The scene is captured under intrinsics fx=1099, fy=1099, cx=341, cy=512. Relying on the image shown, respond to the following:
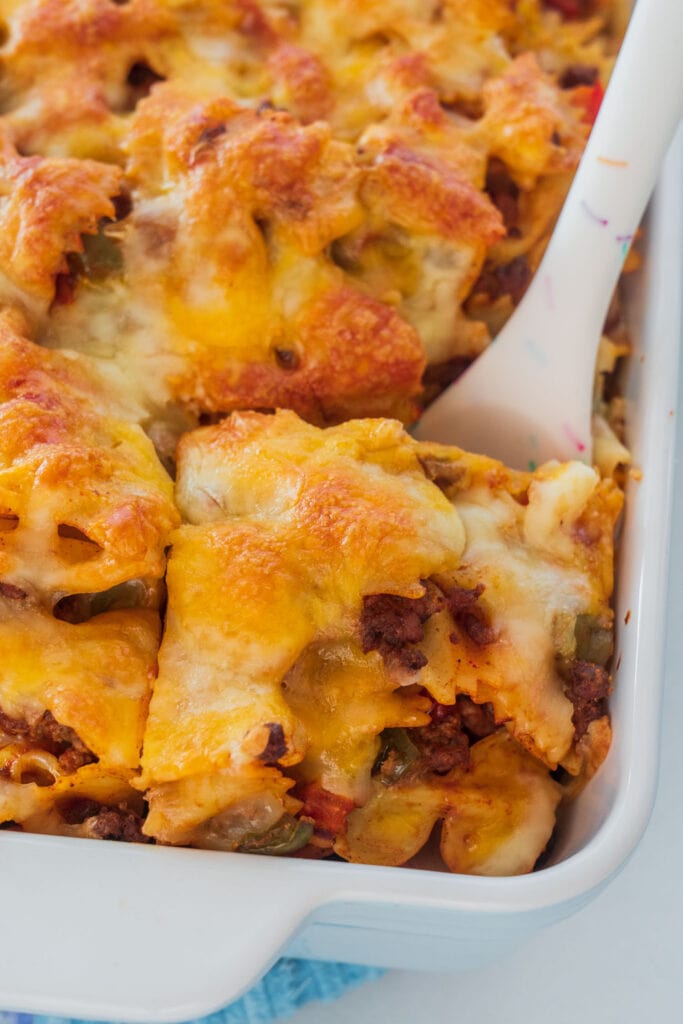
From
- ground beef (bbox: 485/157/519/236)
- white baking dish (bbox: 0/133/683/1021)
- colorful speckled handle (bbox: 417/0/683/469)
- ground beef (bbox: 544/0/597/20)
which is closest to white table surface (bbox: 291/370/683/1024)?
white baking dish (bbox: 0/133/683/1021)

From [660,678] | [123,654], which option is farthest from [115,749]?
[660,678]

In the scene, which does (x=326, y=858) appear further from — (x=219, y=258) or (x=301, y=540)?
(x=219, y=258)

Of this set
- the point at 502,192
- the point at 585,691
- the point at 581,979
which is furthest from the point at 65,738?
the point at 502,192

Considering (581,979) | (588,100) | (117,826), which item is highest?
(588,100)

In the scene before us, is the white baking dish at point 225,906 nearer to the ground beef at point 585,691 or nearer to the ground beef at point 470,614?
the ground beef at point 585,691

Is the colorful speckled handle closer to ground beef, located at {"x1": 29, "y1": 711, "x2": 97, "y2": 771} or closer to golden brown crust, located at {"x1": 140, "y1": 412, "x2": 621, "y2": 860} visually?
golden brown crust, located at {"x1": 140, "y1": 412, "x2": 621, "y2": 860}

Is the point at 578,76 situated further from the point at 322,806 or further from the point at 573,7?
the point at 322,806

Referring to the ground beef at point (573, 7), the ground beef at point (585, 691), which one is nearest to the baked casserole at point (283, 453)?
the ground beef at point (585, 691)
